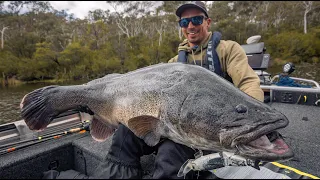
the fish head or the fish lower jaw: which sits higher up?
the fish head

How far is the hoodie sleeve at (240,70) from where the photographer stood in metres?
2.40

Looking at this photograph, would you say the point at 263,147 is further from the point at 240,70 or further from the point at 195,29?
the point at 195,29

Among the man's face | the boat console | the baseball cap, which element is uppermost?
the baseball cap

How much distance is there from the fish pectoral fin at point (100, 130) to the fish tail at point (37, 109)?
48 cm

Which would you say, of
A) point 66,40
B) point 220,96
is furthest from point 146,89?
Answer: point 66,40

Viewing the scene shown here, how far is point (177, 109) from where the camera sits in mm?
1841

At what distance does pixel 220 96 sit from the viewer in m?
1.78

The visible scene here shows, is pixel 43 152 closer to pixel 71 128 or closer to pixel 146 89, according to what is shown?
pixel 71 128

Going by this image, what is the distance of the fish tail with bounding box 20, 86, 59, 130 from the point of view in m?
2.41

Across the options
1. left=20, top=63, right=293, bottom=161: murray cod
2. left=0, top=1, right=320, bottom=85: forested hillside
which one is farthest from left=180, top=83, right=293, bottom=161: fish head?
left=0, top=1, right=320, bottom=85: forested hillside

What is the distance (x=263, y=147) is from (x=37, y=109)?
225 cm

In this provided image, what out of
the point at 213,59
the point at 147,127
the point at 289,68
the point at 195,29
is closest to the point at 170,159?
the point at 147,127

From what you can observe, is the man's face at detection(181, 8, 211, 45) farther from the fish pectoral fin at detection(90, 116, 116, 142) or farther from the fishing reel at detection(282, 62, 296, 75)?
the fishing reel at detection(282, 62, 296, 75)

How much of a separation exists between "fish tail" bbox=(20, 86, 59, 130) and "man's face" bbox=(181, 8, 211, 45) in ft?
6.77
